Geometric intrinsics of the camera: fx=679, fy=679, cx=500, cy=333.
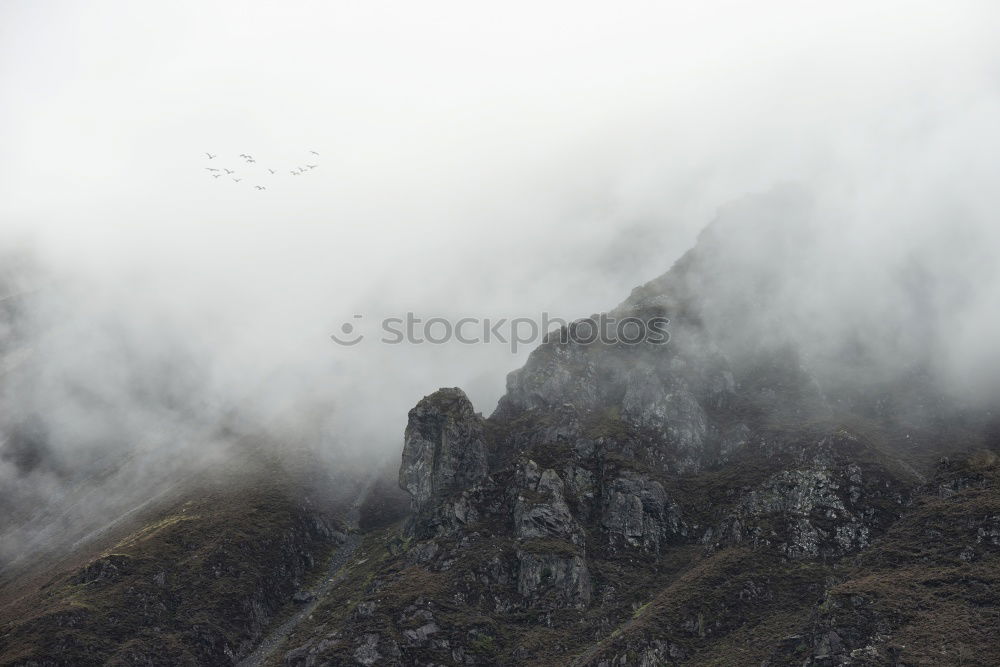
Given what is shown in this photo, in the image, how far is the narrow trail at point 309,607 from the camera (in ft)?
475

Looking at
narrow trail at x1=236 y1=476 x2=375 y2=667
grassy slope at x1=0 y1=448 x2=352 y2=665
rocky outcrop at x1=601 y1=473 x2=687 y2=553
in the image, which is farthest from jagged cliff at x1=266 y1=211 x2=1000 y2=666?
grassy slope at x1=0 y1=448 x2=352 y2=665

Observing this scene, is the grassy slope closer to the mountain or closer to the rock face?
the mountain

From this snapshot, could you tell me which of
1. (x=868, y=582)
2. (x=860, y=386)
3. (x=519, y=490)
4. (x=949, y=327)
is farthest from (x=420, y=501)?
(x=949, y=327)

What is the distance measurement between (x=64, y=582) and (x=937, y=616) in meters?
182

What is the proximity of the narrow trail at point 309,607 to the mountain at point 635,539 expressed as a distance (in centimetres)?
77

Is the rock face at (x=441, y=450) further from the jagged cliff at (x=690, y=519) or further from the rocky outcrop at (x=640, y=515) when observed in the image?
the rocky outcrop at (x=640, y=515)

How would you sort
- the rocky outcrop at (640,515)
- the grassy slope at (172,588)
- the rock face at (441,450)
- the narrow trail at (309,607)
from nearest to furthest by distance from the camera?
1. the grassy slope at (172,588)
2. the narrow trail at (309,607)
3. the rocky outcrop at (640,515)
4. the rock face at (441,450)

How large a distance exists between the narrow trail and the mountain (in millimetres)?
767

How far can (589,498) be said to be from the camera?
6073 inches

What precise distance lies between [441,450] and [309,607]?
1898 inches

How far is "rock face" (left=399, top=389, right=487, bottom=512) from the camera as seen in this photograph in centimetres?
16775

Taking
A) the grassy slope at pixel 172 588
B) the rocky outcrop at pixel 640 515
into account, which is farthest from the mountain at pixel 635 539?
the grassy slope at pixel 172 588

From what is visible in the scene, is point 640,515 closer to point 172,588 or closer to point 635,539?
point 635,539

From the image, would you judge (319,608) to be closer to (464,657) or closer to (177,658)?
(177,658)
